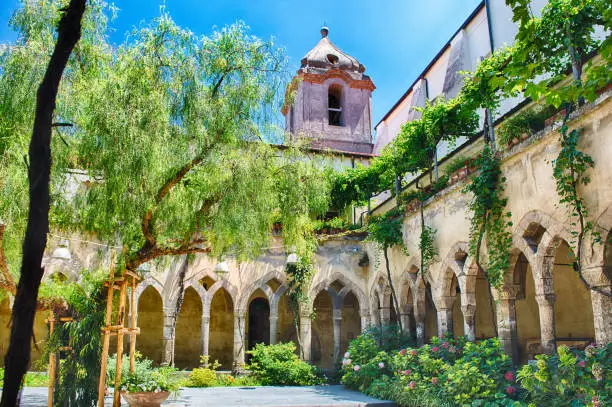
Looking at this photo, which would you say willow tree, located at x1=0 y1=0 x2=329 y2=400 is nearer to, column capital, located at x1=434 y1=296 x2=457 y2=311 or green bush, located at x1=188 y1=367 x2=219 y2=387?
column capital, located at x1=434 y1=296 x2=457 y2=311

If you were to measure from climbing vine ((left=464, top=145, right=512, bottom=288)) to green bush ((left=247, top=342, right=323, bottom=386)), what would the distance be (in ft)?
18.3

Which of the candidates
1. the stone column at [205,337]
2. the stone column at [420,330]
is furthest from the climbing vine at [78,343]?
the stone column at [420,330]

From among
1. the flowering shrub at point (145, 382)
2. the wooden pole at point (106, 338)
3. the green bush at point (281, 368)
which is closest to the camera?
the wooden pole at point (106, 338)

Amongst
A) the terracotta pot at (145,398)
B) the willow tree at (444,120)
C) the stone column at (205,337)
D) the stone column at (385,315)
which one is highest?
the willow tree at (444,120)

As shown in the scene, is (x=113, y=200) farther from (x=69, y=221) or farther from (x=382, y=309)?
(x=382, y=309)

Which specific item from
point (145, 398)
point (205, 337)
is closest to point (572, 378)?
point (145, 398)

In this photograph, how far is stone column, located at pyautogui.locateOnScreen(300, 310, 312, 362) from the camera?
14375 millimetres

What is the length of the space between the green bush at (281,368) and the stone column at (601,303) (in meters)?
7.57

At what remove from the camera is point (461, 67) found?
1617cm

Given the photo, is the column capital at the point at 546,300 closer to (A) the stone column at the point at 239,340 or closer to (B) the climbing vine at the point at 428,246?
(B) the climbing vine at the point at 428,246

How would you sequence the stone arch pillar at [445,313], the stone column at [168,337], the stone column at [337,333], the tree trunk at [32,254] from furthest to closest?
1. the stone column at [337,333]
2. the stone column at [168,337]
3. the stone arch pillar at [445,313]
4. the tree trunk at [32,254]

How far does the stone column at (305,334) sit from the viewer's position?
1438 centimetres

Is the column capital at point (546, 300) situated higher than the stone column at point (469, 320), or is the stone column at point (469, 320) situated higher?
the column capital at point (546, 300)

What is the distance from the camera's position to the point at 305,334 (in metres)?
14.6
